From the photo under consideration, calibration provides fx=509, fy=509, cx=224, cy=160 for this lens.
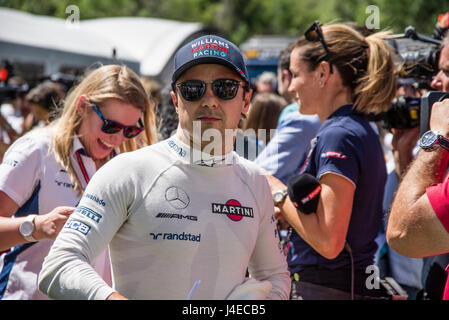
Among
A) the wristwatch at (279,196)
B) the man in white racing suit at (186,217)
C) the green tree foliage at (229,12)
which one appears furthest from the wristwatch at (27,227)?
the green tree foliage at (229,12)

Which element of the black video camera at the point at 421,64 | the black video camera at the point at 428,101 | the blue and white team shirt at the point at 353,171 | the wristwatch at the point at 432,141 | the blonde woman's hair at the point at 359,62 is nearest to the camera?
the wristwatch at the point at 432,141

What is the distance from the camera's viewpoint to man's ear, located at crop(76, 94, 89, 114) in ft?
8.64

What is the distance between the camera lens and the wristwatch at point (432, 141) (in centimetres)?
197

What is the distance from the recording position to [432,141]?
A: 6.51 ft

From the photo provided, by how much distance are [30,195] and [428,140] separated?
5.94ft

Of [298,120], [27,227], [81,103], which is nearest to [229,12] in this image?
[298,120]

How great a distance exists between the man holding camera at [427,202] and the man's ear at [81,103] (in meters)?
1.60

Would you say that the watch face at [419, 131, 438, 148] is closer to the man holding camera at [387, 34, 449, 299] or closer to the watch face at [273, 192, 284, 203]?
the man holding camera at [387, 34, 449, 299]

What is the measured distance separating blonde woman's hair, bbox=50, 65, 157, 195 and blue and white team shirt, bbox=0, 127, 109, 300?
1.7 inches

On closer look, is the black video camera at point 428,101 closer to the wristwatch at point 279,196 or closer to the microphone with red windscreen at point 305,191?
the microphone with red windscreen at point 305,191

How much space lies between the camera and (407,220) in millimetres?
1926

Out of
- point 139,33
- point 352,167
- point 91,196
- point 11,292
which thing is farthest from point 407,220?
point 139,33

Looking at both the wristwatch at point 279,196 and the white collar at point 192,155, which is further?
the wristwatch at point 279,196

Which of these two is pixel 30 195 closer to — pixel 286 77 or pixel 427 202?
pixel 427 202
